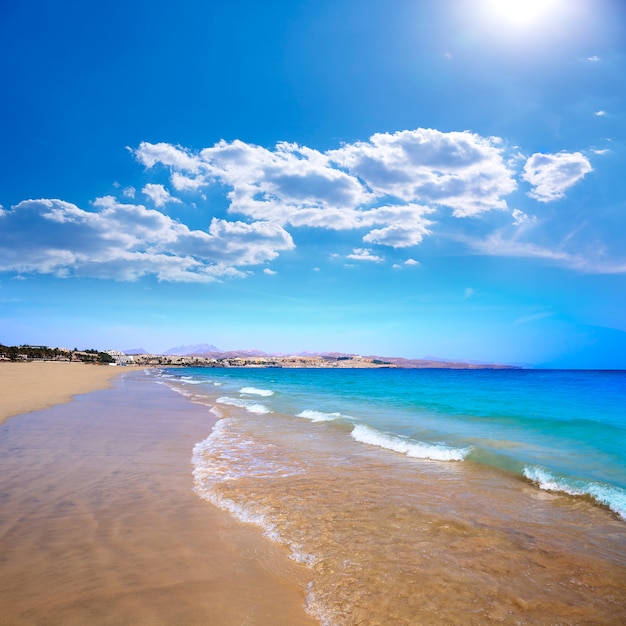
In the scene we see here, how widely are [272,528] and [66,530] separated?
134 inches

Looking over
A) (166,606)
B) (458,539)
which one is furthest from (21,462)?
(458,539)

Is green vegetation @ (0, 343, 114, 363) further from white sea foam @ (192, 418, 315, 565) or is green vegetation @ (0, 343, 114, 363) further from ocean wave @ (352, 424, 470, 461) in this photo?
ocean wave @ (352, 424, 470, 461)

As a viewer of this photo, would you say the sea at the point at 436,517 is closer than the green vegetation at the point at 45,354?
Yes

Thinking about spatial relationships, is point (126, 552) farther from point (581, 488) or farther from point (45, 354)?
point (45, 354)

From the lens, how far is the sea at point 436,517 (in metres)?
4.72

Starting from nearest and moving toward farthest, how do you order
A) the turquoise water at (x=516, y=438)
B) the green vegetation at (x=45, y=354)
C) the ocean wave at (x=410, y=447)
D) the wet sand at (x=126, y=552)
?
the wet sand at (x=126, y=552)
the turquoise water at (x=516, y=438)
the ocean wave at (x=410, y=447)
the green vegetation at (x=45, y=354)

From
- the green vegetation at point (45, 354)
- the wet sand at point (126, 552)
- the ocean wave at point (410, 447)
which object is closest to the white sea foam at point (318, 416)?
the ocean wave at point (410, 447)

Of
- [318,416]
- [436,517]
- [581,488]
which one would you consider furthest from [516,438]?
[436,517]

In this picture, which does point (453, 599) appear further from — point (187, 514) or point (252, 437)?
point (252, 437)

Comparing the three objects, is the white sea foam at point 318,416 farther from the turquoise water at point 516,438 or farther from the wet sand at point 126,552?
the wet sand at point 126,552

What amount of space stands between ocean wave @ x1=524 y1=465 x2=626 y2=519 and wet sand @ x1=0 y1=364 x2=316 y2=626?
7.49m

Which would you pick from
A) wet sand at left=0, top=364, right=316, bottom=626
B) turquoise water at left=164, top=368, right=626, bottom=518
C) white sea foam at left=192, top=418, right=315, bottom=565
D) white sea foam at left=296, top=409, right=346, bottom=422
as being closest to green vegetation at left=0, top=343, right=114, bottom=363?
turquoise water at left=164, top=368, right=626, bottom=518

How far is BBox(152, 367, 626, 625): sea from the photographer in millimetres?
4723

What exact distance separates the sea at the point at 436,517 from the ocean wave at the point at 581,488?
0.04 metres
